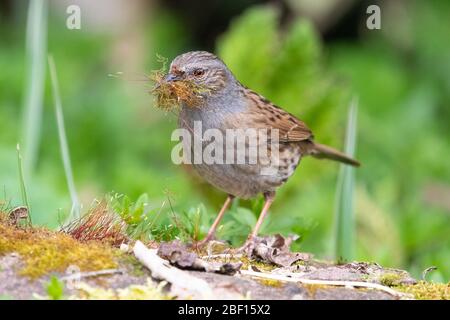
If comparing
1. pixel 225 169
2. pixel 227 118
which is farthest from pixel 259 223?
pixel 227 118

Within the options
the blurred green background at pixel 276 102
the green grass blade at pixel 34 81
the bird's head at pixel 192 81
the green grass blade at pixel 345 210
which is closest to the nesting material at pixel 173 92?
the bird's head at pixel 192 81

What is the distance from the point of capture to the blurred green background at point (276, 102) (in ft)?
21.6

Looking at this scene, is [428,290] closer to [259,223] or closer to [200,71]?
[259,223]

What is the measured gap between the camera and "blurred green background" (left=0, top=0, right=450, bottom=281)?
6578 mm

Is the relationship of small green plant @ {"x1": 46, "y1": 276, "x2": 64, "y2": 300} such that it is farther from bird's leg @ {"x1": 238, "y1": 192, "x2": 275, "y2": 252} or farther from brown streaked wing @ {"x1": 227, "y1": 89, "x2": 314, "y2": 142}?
brown streaked wing @ {"x1": 227, "y1": 89, "x2": 314, "y2": 142}

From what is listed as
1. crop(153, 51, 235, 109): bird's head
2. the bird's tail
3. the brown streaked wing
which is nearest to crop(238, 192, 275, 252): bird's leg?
the brown streaked wing

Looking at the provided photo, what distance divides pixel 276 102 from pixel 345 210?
2.51 metres

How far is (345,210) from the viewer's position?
5230mm

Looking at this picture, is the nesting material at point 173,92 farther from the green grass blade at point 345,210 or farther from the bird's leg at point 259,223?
the green grass blade at point 345,210

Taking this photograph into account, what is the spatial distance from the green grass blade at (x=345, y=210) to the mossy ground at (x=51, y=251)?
68.6 inches

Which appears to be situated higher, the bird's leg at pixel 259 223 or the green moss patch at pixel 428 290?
the bird's leg at pixel 259 223

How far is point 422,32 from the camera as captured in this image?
10.3m

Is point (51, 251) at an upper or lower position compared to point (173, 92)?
lower

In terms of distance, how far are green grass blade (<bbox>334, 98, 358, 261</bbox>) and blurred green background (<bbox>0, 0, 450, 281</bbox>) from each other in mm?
261
